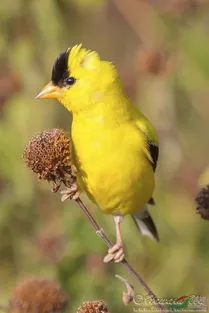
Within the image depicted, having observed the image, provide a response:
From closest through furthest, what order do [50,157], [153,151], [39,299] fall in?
[50,157], [39,299], [153,151]

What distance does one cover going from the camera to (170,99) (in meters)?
4.88

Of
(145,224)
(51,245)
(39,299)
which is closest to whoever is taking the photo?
(39,299)

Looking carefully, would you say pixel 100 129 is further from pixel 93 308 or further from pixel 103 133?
pixel 93 308

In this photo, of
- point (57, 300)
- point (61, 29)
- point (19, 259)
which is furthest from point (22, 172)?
point (57, 300)

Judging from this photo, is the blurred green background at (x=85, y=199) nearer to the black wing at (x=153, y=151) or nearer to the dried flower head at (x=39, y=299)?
the black wing at (x=153, y=151)

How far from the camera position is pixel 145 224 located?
416 cm

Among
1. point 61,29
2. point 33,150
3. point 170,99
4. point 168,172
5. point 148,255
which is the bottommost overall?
point 148,255

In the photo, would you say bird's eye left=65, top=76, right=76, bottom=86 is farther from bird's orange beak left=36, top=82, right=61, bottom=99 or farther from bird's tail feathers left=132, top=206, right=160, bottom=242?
bird's tail feathers left=132, top=206, right=160, bottom=242

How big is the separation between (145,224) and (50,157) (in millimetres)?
1582

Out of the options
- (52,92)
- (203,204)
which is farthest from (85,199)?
(203,204)

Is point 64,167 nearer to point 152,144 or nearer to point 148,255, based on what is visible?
point 152,144

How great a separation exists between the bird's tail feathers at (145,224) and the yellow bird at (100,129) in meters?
0.78

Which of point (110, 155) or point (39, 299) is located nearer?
point (39, 299)

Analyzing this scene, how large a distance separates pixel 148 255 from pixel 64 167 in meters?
2.09
